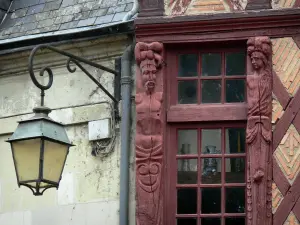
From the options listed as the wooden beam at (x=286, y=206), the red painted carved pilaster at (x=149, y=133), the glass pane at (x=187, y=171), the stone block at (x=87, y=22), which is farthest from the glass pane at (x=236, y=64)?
the stone block at (x=87, y=22)

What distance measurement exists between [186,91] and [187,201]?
984 millimetres

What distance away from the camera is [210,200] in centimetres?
977

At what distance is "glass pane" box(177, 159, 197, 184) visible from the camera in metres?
9.85

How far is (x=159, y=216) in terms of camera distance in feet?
31.7

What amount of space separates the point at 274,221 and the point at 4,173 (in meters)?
2.83

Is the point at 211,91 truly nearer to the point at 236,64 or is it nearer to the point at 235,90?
the point at 235,90

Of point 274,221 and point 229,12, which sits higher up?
point 229,12

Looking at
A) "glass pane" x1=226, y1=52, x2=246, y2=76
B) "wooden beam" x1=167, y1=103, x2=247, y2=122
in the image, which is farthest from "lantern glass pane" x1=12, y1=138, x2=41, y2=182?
"glass pane" x1=226, y1=52, x2=246, y2=76

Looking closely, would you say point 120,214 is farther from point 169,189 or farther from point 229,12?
point 229,12

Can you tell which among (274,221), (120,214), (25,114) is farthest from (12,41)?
(274,221)

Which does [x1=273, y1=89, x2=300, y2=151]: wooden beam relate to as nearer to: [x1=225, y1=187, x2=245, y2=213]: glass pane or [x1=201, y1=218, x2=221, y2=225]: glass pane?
[x1=225, y1=187, x2=245, y2=213]: glass pane

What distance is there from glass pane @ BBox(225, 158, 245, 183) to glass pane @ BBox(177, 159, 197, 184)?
0.93 feet

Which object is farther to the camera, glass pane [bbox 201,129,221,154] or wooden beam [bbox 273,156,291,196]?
glass pane [bbox 201,129,221,154]


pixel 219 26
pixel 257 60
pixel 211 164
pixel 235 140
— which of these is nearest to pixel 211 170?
pixel 211 164
